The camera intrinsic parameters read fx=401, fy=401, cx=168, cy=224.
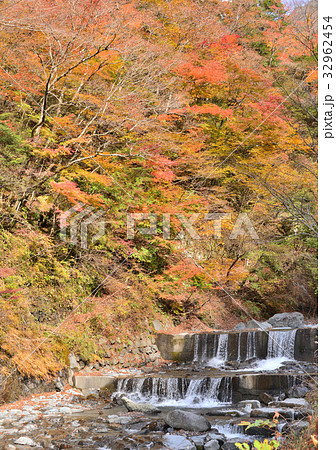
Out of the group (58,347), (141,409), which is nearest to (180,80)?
(58,347)

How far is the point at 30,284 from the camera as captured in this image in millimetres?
8078

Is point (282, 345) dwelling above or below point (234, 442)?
above

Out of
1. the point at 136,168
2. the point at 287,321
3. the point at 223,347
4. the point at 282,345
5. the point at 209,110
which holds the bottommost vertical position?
the point at 223,347

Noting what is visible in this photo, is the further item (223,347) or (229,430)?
(223,347)

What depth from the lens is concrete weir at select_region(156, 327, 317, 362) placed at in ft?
31.8

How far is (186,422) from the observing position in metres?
5.52

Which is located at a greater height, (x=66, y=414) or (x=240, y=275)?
(x=240, y=275)

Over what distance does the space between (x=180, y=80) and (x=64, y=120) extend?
492 centimetres

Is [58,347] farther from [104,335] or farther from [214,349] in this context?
[214,349]

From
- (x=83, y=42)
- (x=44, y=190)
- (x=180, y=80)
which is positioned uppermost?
(x=180, y=80)

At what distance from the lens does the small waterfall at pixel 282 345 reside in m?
9.77

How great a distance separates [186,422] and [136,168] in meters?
7.07

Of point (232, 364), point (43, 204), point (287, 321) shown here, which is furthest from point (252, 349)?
point (43, 204)

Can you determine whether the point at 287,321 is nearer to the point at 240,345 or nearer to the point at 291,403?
the point at 240,345
